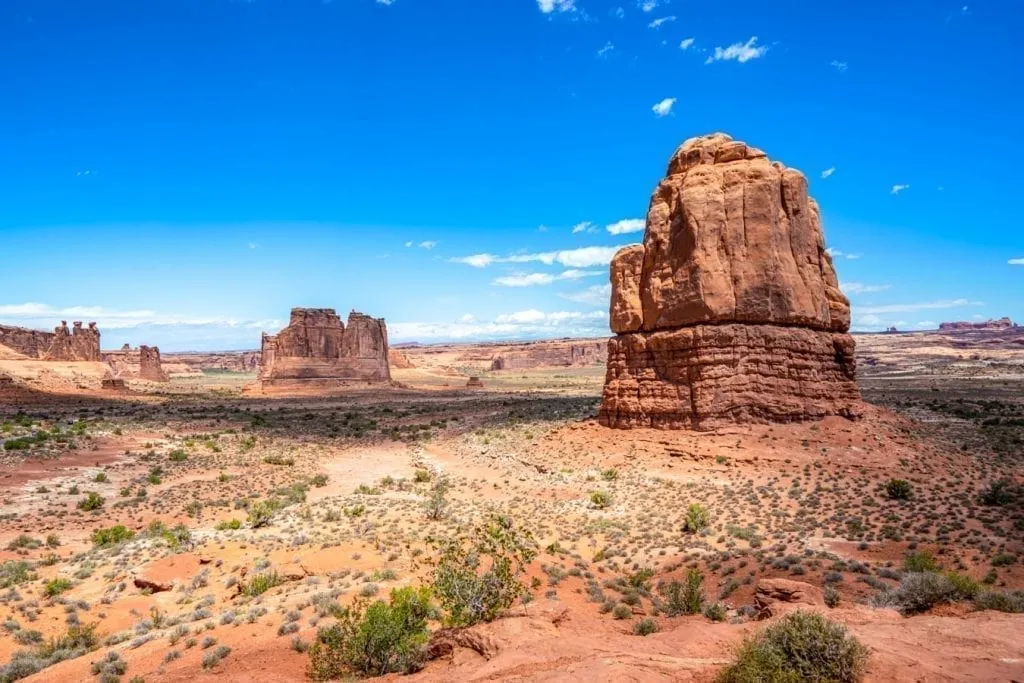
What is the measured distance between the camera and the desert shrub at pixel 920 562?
40.7ft

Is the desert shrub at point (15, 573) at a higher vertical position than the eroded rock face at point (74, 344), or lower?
lower

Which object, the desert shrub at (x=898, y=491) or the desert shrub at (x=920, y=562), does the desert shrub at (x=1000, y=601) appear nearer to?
the desert shrub at (x=920, y=562)

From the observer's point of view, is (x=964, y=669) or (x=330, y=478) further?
(x=330, y=478)

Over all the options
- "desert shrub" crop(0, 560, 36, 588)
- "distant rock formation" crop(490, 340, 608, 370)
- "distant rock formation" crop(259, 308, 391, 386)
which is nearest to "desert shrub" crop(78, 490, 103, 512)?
"desert shrub" crop(0, 560, 36, 588)

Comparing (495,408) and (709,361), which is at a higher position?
(709,361)

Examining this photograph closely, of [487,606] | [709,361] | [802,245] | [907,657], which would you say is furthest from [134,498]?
[802,245]

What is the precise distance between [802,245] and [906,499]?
1212 centimetres

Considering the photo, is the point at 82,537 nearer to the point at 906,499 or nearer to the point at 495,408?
the point at 906,499

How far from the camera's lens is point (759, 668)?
6.61 m

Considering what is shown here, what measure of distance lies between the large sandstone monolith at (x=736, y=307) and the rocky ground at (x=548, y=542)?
4.77 ft

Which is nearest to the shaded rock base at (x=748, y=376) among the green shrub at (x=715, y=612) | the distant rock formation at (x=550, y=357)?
the green shrub at (x=715, y=612)

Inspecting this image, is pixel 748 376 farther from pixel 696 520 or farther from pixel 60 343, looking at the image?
pixel 60 343

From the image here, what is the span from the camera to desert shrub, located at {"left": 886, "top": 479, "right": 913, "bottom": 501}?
17.9m

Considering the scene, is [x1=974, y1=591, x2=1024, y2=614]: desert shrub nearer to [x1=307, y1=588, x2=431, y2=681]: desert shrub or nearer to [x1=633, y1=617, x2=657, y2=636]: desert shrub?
[x1=633, y1=617, x2=657, y2=636]: desert shrub
